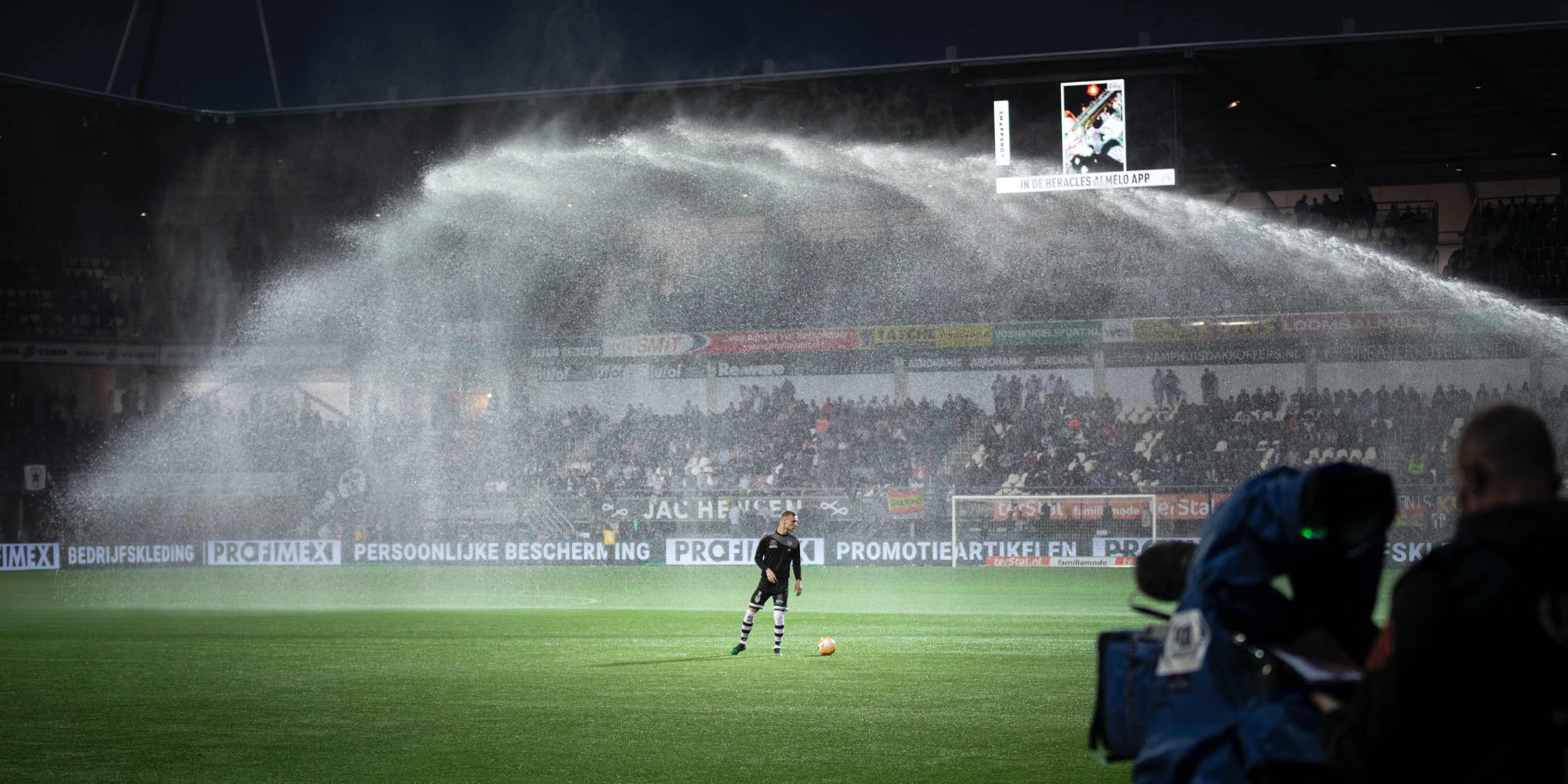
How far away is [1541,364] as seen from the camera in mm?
32094

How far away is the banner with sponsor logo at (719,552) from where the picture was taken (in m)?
31.8

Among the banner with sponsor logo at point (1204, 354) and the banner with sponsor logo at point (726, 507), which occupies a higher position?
the banner with sponsor logo at point (1204, 354)

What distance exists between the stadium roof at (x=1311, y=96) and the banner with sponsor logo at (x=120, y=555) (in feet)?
34.9

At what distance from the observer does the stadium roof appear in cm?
2714

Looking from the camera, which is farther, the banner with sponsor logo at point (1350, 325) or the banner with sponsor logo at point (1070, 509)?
the banner with sponsor logo at point (1350, 325)

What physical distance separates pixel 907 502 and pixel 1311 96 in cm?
1286

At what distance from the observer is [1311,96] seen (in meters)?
30.9

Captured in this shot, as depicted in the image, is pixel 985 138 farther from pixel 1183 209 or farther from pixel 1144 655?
pixel 1144 655

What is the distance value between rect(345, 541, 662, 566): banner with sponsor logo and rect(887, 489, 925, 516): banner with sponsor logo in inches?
222

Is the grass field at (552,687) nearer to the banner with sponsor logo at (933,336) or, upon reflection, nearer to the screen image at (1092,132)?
the screen image at (1092,132)

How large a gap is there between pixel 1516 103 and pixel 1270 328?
23.9 feet

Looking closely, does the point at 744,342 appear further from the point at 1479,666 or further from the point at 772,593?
the point at 1479,666

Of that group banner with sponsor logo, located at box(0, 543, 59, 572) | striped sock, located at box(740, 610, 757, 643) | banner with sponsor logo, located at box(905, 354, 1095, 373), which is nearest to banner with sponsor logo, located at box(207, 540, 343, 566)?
banner with sponsor logo, located at box(0, 543, 59, 572)

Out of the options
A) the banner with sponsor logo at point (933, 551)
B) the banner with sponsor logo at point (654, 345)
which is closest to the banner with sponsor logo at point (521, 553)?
the banner with sponsor logo at point (933, 551)
